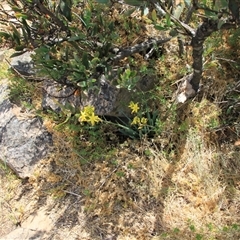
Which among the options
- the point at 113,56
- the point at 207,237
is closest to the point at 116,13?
the point at 113,56

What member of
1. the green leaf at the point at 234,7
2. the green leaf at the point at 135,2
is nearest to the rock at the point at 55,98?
the green leaf at the point at 135,2

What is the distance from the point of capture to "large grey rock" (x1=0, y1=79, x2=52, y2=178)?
2.98 m

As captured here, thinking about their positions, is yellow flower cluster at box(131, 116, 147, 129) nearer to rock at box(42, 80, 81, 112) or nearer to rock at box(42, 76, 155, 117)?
rock at box(42, 76, 155, 117)

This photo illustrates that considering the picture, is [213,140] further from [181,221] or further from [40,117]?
[40,117]

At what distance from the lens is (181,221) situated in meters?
2.36

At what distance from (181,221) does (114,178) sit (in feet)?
1.85

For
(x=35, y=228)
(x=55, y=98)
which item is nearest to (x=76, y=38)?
(x=55, y=98)

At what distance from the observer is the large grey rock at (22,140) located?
298cm

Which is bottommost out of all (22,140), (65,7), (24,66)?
(22,140)

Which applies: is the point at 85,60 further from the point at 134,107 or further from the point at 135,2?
the point at 134,107

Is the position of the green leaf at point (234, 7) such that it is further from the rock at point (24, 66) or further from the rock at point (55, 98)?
the rock at point (24, 66)

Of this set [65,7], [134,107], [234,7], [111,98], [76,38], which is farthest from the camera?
[111,98]

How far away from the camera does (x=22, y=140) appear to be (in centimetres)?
302

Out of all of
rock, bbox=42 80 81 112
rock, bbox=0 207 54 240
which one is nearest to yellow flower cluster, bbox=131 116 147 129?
rock, bbox=42 80 81 112
